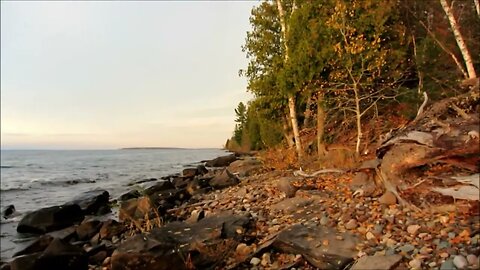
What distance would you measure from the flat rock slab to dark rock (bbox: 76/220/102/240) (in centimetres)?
720

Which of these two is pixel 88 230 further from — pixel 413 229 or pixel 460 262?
pixel 460 262

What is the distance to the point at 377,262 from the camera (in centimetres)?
497

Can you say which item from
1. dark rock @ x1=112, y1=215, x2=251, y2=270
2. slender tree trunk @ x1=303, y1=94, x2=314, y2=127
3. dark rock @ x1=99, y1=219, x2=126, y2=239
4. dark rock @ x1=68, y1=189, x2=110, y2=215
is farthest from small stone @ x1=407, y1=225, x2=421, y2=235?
dark rock @ x1=68, y1=189, x2=110, y2=215

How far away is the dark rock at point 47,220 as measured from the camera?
12906 mm

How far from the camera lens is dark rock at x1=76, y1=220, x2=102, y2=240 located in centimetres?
1109

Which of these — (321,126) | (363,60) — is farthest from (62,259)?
(321,126)

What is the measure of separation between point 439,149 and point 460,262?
238 centimetres

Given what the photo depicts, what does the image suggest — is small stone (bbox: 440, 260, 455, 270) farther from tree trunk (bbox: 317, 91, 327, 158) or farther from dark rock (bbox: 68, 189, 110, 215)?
dark rock (bbox: 68, 189, 110, 215)

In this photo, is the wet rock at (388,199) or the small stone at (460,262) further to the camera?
the wet rock at (388,199)

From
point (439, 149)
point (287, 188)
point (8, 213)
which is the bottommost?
point (8, 213)

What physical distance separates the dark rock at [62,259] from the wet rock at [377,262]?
19.1ft

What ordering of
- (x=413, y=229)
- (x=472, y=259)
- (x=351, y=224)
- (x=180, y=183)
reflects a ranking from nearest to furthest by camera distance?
(x=472, y=259)
(x=413, y=229)
(x=351, y=224)
(x=180, y=183)

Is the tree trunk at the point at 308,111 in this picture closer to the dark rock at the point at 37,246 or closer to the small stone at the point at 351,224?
the small stone at the point at 351,224

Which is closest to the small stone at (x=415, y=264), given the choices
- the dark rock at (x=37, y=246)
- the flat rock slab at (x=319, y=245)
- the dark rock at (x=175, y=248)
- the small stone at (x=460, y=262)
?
the small stone at (x=460, y=262)
